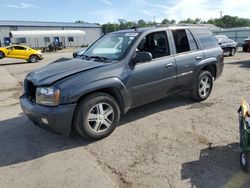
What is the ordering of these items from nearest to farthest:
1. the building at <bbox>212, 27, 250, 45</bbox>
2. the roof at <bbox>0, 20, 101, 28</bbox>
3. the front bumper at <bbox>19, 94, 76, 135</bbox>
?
1. the front bumper at <bbox>19, 94, 76, 135</bbox>
2. the building at <bbox>212, 27, 250, 45</bbox>
3. the roof at <bbox>0, 20, 101, 28</bbox>

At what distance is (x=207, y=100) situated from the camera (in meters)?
6.35

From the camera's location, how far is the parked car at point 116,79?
→ 12.9ft

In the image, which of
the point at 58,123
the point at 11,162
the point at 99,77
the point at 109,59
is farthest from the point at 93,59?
the point at 11,162

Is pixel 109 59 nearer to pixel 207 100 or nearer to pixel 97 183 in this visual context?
pixel 97 183

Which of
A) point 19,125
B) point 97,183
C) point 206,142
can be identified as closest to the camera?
point 97,183

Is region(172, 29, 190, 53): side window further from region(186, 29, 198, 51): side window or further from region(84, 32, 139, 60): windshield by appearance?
region(84, 32, 139, 60): windshield

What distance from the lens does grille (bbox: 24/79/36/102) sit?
4.36 meters

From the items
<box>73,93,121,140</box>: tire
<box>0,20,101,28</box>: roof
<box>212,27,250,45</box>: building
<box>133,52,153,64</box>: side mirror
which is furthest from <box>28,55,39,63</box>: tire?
<box>0,20,101,28</box>: roof

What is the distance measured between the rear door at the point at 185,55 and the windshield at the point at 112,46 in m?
1.05

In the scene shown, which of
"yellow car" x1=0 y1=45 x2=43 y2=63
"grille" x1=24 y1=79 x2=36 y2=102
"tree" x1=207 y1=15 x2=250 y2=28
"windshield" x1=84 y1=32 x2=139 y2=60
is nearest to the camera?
"grille" x1=24 y1=79 x2=36 y2=102

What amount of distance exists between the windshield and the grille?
138cm

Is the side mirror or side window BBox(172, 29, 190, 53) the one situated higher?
side window BBox(172, 29, 190, 53)

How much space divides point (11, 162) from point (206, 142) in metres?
2.96

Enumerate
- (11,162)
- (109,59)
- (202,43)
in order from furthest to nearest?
1. (202,43)
2. (109,59)
3. (11,162)
